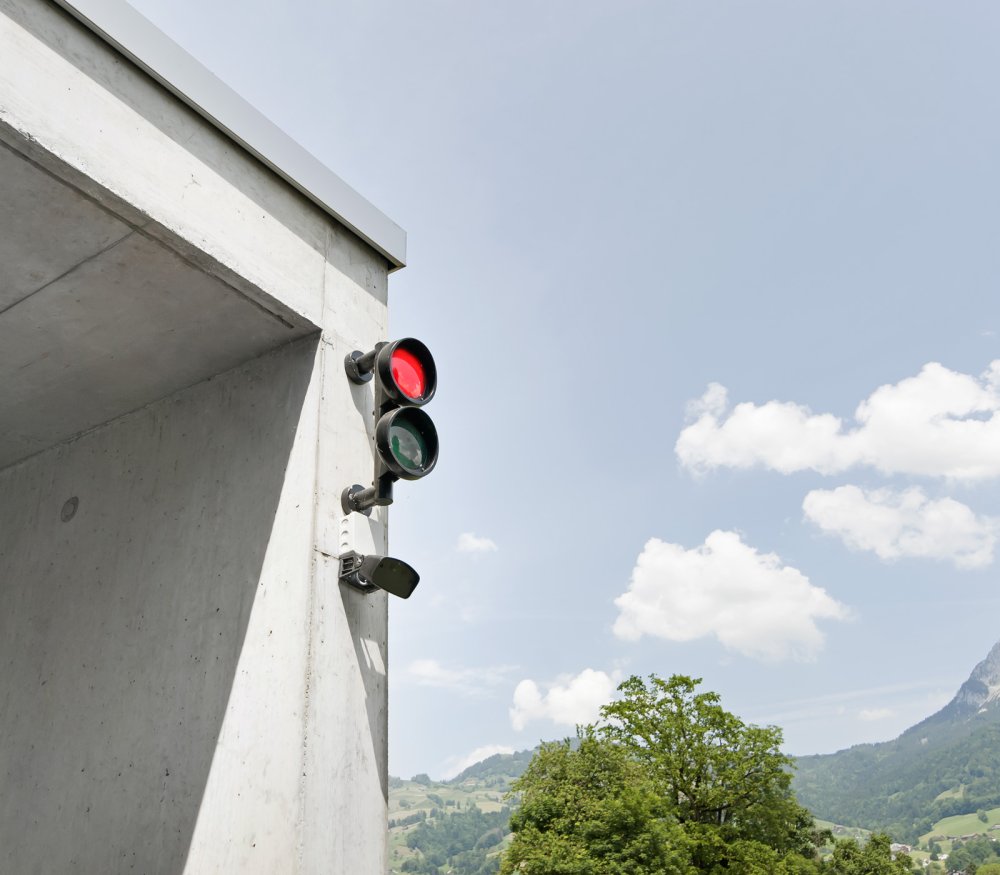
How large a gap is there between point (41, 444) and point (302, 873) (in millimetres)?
3536

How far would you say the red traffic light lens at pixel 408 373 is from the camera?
12.9 feet

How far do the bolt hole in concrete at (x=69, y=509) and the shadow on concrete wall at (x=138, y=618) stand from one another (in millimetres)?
12

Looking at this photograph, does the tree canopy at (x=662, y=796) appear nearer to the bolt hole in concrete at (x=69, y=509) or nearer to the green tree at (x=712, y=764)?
the green tree at (x=712, y=764)

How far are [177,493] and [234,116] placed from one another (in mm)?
2012

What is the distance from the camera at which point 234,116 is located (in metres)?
3.77

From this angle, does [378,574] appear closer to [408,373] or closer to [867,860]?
[408,373]

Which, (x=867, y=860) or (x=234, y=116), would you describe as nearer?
(x=234, y=116)

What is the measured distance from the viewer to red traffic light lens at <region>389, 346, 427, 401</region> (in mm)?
3936

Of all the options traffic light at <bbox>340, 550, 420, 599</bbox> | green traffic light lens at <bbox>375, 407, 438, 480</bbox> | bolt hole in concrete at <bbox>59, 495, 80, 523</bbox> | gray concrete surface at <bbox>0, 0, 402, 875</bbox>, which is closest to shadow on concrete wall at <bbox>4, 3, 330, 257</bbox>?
gray concrete surface at <bbox>0, 0, 402, 875</bbox>

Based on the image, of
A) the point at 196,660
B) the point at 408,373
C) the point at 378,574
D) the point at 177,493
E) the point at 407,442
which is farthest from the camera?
the point at 177,493

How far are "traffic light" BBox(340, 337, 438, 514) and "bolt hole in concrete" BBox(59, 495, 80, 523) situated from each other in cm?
217

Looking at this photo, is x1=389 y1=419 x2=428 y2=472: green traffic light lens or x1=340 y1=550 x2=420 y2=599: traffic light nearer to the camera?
x1=340 y1=550 x2=420 y2=599: traffic light

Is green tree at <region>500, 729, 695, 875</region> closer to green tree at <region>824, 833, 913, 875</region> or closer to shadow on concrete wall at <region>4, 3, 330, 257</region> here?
green tree at <region>824, 833, 913, 875</region>

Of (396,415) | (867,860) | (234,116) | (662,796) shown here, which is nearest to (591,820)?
(662,796)
